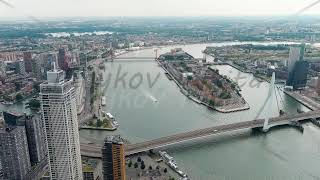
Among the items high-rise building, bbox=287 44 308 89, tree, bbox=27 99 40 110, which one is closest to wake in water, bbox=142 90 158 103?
tree, bbox=27 99 40 110

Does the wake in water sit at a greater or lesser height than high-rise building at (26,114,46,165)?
lesser

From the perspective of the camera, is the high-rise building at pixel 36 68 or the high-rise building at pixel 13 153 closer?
the high-rise building at pixel 13 153

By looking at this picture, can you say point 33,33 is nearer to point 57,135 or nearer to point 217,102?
point 217,102

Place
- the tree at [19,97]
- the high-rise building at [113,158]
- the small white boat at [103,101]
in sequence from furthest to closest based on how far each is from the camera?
the tree at [19,97] < the small white boat at [103,101] < the high-rise building at [113,158]

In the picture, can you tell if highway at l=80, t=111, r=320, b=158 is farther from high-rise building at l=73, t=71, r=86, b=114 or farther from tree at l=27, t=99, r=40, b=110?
tree at l=27, t=99, r=40, b=110

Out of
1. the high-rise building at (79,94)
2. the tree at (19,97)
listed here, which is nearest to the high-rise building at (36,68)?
the tree at (19,97)

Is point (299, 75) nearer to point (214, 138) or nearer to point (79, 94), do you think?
point (214, 138)

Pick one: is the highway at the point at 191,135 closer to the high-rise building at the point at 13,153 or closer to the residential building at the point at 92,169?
the residential building at the point at 92,169
